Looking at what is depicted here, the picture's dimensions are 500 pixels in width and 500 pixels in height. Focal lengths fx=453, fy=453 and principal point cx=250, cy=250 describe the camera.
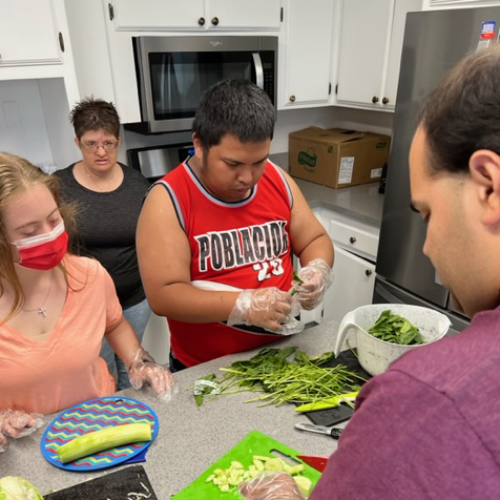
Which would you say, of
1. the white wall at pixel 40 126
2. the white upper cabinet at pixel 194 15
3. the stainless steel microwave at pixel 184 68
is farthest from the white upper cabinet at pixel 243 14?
the white wall at pixel 40 126

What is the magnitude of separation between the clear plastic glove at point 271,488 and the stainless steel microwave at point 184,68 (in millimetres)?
2085

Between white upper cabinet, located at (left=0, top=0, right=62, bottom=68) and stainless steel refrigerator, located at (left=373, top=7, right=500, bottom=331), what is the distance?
168cm

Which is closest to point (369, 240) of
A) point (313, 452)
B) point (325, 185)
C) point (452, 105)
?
point (325, 185)

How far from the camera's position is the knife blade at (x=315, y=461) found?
1.01 m

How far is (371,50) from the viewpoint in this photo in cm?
285

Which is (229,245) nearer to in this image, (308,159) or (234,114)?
(234,114)

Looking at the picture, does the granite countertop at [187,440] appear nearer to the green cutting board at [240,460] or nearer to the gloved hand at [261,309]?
the green cutting board at [240,460]

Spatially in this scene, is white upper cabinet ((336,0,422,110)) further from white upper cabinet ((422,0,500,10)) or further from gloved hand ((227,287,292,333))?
gloved hand ((227,287,292,333))

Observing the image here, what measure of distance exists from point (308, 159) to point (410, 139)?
1.21 meters

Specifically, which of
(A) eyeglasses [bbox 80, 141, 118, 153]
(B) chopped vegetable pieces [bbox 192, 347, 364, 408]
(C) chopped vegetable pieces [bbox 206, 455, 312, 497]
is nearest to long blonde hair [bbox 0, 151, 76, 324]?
(B) chopped vegetable pieces [bbox 192, 347, 364, 408]

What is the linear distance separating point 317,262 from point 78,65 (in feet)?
5.69

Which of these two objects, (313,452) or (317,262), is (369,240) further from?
(313,452)

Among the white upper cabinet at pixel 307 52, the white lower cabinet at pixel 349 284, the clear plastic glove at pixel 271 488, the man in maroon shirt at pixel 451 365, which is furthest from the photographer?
the white upper cabinet at pixel 307 52

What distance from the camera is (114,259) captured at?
2207 mm
